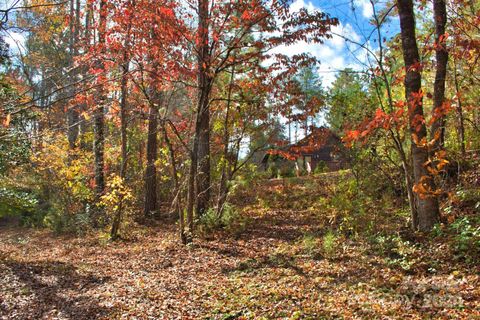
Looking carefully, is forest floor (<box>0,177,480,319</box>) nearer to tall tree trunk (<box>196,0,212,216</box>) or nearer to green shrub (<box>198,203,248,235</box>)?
green shrub (<box>198,203,248,235</box>)

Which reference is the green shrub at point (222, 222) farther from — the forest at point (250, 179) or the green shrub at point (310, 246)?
the green shrub at point (310, 246)

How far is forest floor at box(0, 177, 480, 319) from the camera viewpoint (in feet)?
12.8

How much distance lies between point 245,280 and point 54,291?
2937 mm

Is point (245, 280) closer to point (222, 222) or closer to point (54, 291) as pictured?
point (54, 291)

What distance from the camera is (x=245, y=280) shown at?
17.2 ft

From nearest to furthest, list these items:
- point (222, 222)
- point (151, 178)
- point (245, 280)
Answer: point (245, 280) < point (222, 222) < point (151, 178)

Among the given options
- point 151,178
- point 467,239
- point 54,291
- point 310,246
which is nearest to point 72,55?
point 151,178

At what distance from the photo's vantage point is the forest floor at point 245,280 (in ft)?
12.8

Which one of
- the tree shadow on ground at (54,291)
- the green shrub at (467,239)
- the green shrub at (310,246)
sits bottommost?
the tree shadow on ground at (54,291)

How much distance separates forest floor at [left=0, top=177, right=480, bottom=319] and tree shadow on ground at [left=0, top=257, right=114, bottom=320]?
2cm

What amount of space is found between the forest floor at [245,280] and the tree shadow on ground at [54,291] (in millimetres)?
16

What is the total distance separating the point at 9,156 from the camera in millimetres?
8930

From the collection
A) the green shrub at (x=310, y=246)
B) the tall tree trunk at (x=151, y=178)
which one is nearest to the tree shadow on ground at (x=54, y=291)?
the green shrub at (x=310, y=246)

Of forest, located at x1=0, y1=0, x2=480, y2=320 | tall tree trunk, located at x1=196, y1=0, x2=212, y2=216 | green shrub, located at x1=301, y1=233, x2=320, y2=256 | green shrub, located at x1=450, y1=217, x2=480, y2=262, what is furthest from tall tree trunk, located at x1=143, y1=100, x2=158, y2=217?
green shrub, located at x1=450, y1=217, x2=480, y2=262
